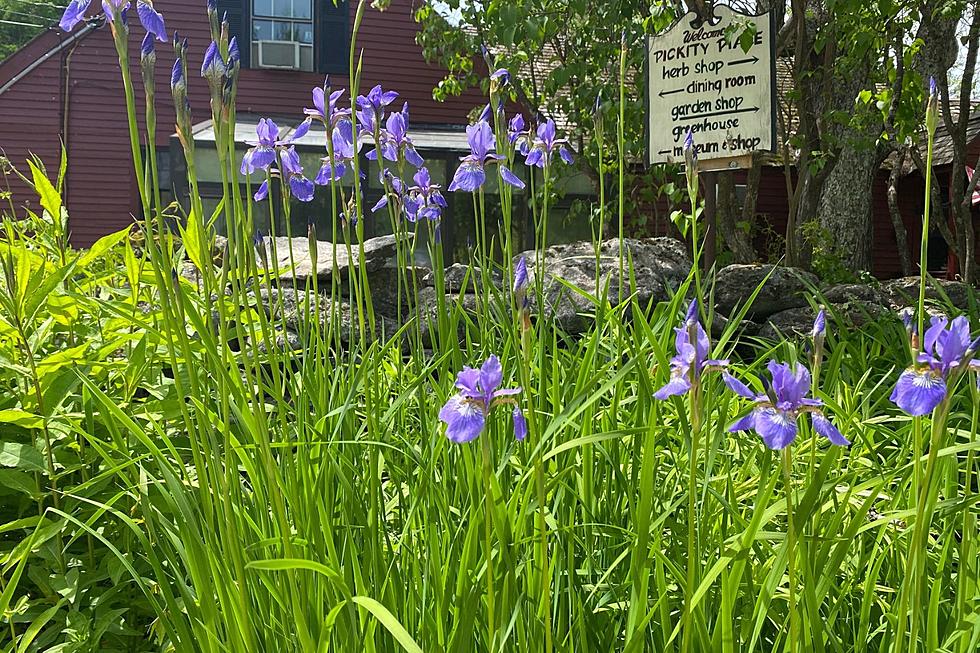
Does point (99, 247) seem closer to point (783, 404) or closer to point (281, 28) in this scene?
point (783, 404)

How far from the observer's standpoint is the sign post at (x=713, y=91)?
12.2ft

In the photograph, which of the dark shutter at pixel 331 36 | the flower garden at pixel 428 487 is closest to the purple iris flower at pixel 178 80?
the flower garden at pixel 428 487

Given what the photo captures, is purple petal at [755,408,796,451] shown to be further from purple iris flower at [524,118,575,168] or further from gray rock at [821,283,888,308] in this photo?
gray rock at [821,283,888,308]

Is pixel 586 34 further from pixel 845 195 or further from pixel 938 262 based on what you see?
pixel 938 262

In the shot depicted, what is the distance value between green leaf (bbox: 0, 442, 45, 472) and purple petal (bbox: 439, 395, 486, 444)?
885mm

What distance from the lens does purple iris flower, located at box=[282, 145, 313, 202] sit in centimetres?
155

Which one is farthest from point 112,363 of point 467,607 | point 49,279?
point 467,607

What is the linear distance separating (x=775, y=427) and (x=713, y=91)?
11.0 ft

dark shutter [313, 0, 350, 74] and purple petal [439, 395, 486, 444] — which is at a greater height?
dark shutter [313, 0, 350, 74]

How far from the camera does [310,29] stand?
12.1 m

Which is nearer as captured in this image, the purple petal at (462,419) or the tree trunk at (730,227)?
the purple petal at (462,419)

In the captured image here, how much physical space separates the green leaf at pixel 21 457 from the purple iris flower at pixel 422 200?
79cm

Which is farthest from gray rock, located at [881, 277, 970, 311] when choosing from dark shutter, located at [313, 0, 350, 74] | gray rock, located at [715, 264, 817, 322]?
dark shutter, located at [313, 0, 350, 74]

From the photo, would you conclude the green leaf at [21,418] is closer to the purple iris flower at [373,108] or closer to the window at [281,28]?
the purple iris flower at [373,108]
